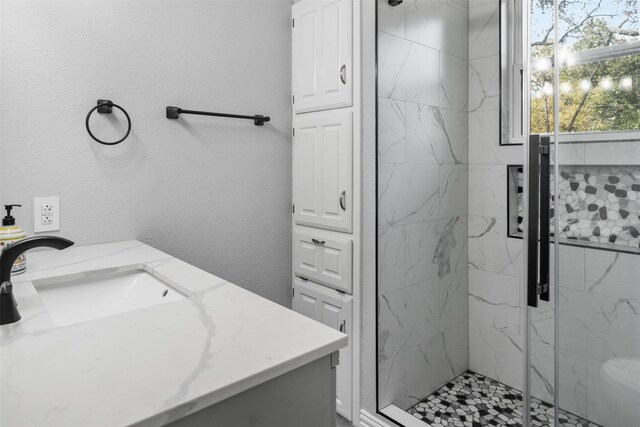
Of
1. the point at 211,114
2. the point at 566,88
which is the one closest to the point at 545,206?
the point at 566,88

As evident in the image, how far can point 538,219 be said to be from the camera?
1193mm

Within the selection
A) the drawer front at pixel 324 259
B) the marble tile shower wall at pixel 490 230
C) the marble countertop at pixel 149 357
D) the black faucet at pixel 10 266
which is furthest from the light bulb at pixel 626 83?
the black faucet at pixel 10 266

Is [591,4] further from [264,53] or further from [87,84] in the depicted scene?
[87,84]

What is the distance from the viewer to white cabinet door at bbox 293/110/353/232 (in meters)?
1.87

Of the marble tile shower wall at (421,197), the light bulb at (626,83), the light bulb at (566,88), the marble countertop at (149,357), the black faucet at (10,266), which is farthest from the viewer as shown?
the marble tile shower wall at (421,197)

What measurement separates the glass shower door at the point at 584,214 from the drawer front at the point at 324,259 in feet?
2.69

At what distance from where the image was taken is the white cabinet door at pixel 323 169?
1869mm

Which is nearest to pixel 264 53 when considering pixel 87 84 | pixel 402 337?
pixel 87 84

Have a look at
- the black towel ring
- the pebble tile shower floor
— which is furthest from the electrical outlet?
the pebble tile shower floor

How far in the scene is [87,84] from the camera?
5.17 ft

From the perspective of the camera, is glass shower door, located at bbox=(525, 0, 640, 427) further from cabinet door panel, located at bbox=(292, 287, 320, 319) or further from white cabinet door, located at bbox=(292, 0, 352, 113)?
cabinet door panel, located at bbox=(292, 287, 320, 319)

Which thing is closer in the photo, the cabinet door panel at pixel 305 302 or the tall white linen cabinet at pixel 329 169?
the tall white linen cabinet at pixel 329 169

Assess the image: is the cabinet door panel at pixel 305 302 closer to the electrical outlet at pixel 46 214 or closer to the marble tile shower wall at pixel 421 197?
the marble tile shower wall at pixel 421 197

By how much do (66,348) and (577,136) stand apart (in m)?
1.28
